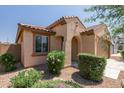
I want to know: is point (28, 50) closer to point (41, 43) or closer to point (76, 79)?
point (41, 43)

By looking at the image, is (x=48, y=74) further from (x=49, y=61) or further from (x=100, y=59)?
(x=100, y=59)

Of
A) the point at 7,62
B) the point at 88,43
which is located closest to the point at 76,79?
the point at 88,43

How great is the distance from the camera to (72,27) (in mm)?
13523

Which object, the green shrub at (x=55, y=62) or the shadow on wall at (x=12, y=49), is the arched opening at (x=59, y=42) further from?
the shadow on wall at (x=12, y=49)

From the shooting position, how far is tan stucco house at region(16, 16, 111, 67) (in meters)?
12.4

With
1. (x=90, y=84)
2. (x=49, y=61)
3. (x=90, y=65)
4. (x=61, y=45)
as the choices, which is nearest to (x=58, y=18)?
(x=61, y=45)

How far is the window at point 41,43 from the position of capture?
1305 centimetres

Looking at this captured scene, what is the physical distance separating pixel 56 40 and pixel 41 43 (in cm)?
155

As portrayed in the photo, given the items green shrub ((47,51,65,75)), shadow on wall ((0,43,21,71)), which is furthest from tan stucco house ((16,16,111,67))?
green shrub ((47,51,65,75))

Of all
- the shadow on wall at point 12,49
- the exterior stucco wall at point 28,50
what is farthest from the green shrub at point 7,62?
the shadow on wall at point 12,49

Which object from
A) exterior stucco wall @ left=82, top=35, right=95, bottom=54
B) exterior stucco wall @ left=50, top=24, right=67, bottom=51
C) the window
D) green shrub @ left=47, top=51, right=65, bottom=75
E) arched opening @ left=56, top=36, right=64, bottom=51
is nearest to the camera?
green shrub @ left=47, top=51, right=65, bottom=75

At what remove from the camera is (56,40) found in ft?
46.8

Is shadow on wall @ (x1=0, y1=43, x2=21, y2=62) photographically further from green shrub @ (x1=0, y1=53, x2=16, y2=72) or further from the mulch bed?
the mulch bed
